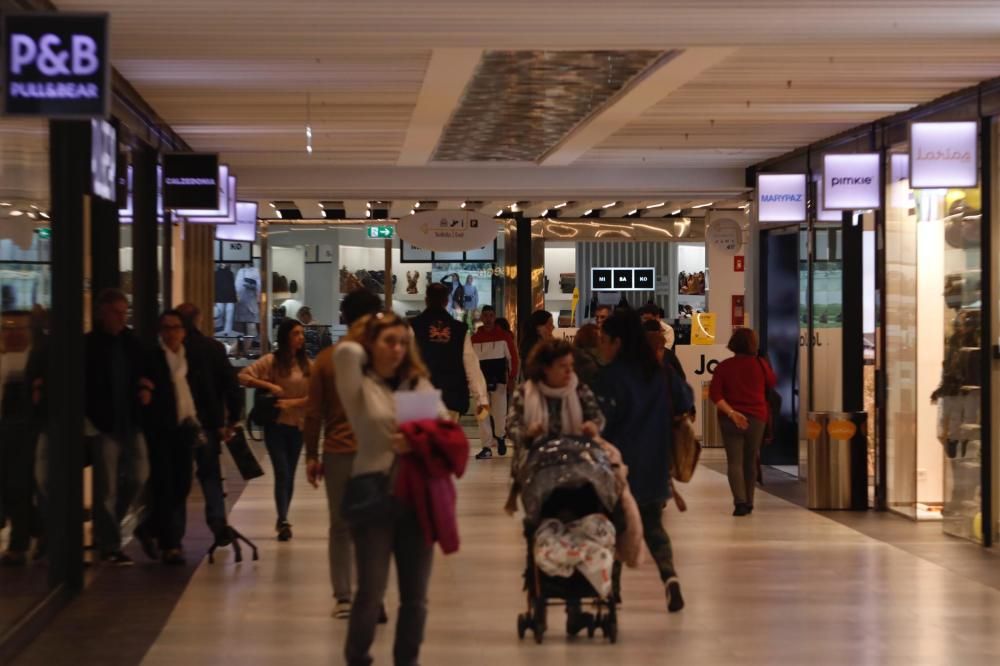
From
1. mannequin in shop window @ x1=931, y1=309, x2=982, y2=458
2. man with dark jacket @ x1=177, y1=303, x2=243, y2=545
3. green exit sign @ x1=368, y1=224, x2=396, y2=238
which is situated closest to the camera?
man with dark jacket @ x1=177, y1=303, x2=243, y2=545

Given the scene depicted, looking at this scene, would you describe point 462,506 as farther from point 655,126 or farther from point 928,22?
point 928,22

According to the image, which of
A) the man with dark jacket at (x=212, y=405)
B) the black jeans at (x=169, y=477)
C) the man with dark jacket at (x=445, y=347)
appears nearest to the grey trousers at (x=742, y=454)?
the man with dark jacket at (x=445, y=347)

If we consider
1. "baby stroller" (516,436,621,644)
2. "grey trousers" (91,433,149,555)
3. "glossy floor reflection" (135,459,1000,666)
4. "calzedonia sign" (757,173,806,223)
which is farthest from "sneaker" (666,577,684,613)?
"calzedonia sign" (757,173,806,223)

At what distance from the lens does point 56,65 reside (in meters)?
6.82

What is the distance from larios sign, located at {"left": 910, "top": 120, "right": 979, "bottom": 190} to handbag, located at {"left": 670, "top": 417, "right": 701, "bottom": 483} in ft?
11.7

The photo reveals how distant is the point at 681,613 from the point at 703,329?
13239mm

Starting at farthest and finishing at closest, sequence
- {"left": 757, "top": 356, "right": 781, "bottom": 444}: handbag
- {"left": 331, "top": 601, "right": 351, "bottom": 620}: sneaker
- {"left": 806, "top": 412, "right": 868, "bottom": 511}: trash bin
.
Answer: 1. {"left": 806, "top": 412, "right": 868, "bottom": 511}: trash bin
2. {"left": 757, "top": 356, "right": 781, "bottom": 444}: handbag
3. {"left": 331, "top": 601, "right": 351, "bottom": 620}: sneaker

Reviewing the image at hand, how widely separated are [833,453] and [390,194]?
A: 7012mm

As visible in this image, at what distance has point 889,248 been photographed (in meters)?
13.1

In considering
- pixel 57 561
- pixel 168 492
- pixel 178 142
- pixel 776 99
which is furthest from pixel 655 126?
pixel 57 561

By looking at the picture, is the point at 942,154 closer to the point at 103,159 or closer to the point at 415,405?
the point at 103,159

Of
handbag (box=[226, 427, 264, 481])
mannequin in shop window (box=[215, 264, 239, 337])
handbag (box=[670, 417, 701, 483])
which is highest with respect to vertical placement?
mannequin in shop window (box=[215, 264, 239, 337])

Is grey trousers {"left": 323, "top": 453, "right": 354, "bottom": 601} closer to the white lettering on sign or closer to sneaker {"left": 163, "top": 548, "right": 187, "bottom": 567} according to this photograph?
sneaker {"left": 163, "top": 548, "right": 187, "bottom": 567}

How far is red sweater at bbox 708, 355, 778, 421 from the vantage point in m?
12.9
